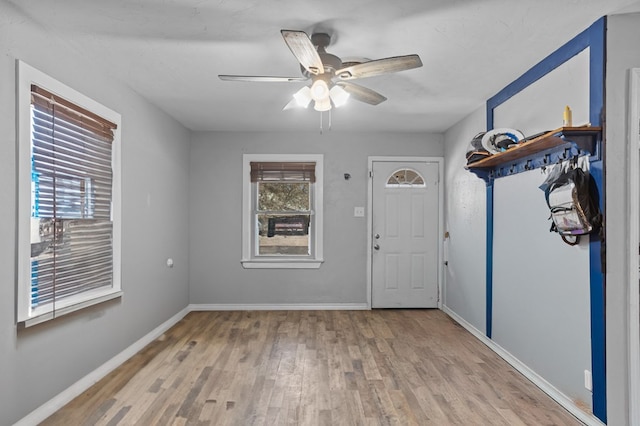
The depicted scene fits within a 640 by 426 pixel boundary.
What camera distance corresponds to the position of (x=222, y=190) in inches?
196

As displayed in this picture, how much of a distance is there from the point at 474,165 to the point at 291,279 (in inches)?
107

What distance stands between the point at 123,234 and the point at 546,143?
3.31 m

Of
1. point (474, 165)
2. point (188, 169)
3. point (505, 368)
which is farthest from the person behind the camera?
point (188, 169)

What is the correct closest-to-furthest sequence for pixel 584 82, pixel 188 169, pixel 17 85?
pixel 17 85 → pixel 584 82 → pixel 188 169

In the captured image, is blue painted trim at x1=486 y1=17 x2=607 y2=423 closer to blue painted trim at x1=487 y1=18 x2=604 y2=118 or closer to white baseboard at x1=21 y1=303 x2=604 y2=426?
blue painted trim at x1=487 y1=18 x2=604 y2=118

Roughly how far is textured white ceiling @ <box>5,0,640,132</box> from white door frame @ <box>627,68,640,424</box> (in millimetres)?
720

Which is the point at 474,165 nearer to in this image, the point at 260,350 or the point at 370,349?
the point at 370,349

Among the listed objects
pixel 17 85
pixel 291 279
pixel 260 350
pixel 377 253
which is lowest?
pixel 260 350

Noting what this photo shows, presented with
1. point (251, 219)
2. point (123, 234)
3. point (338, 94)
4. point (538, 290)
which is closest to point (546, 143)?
point (538, 290)

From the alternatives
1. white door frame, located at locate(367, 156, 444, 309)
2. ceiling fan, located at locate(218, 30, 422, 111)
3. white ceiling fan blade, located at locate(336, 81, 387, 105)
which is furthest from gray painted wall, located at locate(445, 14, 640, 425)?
white door frame, located at locate(367, 156, 444, 309)

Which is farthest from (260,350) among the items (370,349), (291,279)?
(291,279)

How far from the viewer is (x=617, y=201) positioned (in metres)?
2.11

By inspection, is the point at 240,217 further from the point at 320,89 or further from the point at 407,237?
the point at 320,89

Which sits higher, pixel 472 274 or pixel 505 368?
pixel 472 274
